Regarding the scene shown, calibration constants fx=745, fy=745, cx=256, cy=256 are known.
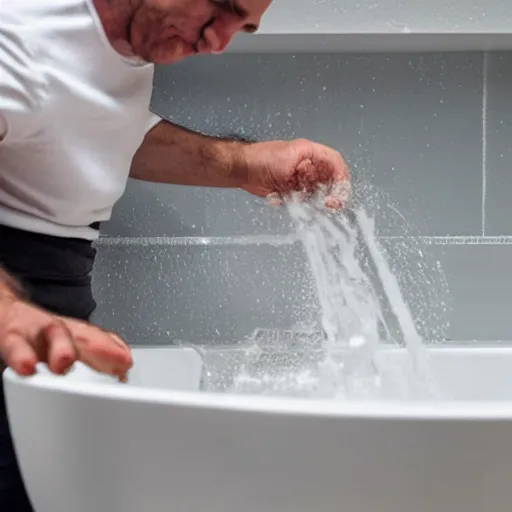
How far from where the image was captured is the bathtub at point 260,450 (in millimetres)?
418

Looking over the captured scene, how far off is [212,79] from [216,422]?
729mm

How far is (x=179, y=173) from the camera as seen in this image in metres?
0.94

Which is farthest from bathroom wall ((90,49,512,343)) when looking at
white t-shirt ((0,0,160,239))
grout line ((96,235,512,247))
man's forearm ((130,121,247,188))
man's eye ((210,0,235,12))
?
man's eye ((210,0,235,12))

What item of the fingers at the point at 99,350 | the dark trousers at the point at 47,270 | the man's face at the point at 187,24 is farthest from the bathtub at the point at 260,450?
the man's face at the point at 187,24

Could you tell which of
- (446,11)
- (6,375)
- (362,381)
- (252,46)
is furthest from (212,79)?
(6,375)

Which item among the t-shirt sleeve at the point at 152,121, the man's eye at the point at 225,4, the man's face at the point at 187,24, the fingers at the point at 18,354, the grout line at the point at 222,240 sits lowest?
the fingers at the point at 18,354

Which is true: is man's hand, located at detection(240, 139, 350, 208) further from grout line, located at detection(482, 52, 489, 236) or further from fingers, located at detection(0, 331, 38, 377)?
fingers, located at detection(0, 331, 38, 377)

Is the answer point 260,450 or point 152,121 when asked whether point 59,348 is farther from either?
point 152,121

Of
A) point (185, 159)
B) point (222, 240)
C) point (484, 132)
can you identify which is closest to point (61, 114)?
point (185, 159)

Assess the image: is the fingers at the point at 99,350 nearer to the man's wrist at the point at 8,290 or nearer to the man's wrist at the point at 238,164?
the man's wrist at the point at 8,290

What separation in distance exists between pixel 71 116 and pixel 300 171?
29cm

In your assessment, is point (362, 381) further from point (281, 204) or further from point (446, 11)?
point (446, 11)

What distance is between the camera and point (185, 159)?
94cm

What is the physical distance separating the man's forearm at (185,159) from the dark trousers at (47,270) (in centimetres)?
15
